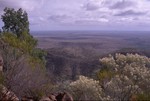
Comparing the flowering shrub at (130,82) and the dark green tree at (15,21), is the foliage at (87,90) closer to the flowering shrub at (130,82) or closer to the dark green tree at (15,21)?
the flowering shrub at (130,82)

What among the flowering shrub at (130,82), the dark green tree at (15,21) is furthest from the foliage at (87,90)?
the dark green tree at (15,21)

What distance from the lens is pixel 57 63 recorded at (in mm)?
93188

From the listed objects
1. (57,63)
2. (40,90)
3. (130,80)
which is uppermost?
(130,80)

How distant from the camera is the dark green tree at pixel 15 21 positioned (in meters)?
44.2

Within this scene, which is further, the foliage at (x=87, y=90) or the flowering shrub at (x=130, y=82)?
the flowering shrub at (x=130, y=82)

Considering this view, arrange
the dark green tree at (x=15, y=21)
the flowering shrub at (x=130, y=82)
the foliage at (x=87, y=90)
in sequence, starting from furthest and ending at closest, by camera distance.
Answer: the dark green tree at (x=15, y=21)
the flowering shrub at (x=130, y=82)
the foliage at (x=87, y=90)

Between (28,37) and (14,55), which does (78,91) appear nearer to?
(14,55)

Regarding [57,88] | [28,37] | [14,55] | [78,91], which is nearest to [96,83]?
[78,91]

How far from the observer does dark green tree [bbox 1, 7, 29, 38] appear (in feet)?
145

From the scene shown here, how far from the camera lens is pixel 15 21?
44062 millimetres

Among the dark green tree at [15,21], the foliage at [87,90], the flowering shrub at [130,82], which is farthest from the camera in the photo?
the dark green tree at [15,21]

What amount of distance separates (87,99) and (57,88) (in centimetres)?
491

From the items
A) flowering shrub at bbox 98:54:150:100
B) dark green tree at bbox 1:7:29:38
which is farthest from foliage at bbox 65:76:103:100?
dark green tree at bbox 1:7:29:38

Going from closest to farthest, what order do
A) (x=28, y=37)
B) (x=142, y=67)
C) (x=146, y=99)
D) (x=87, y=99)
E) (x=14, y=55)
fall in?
1. (x=146, y=99)
2. (x=87, y=99)
3. (x=142, y=67)
4. (x=14, y=55)
5. (x=28, y=37)
